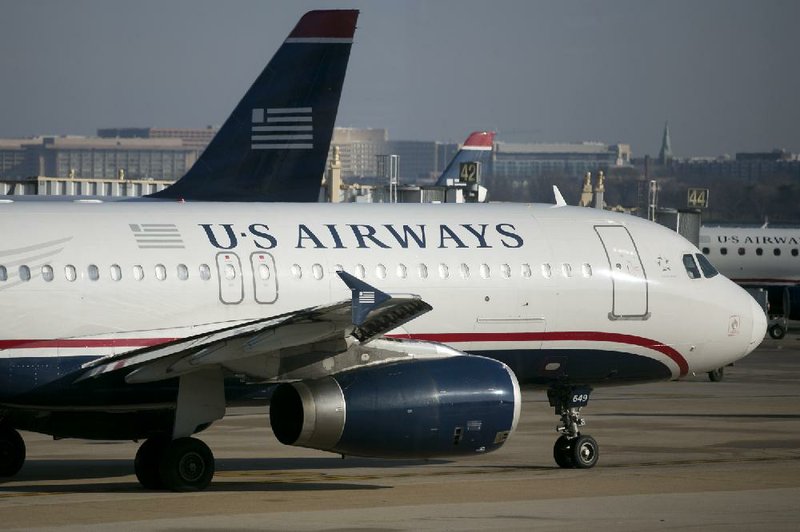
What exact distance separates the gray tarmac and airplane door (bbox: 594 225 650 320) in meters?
2.35

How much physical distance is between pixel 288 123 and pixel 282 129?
0.25 meters

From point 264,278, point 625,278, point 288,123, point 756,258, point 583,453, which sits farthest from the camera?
point 756,258

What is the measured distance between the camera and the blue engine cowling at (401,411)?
20156mm

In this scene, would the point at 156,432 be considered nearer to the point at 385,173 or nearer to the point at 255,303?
the point at 255,303

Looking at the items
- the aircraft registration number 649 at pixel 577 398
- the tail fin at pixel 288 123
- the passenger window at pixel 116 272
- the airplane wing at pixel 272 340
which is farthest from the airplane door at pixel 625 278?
the tail fin at pixel 288 123

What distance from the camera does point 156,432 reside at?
22.3 meters

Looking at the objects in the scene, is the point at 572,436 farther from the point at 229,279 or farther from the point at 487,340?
the point at 229,279

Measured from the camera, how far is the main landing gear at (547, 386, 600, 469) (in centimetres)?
2367

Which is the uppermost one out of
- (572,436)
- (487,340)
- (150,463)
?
(487,340)

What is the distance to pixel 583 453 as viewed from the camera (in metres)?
23.7

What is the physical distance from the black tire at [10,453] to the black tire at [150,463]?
7.36ft

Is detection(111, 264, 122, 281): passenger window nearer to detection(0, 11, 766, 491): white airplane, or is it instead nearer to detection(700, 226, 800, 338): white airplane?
detection(0, 11, 766, 491): white airplane

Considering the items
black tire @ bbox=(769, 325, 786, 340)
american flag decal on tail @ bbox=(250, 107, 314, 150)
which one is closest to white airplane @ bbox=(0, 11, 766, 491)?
american flag decal on tail @ bbox=(250, 107, 314, 150)

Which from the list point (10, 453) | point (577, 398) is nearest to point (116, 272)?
point (10, 453)
